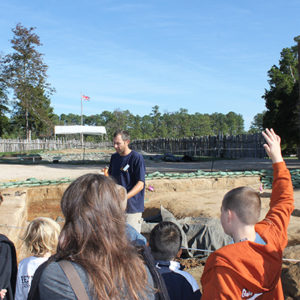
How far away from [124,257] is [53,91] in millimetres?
39705

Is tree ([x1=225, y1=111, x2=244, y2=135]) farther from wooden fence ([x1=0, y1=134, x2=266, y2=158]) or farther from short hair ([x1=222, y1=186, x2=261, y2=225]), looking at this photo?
short hair ([x1=222, y1=186, x2=261, y2=225])

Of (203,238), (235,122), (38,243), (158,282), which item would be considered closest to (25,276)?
(38,243)

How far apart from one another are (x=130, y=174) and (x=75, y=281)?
9.31ft

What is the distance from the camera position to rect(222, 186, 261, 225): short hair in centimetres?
185

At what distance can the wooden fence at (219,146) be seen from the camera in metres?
26.4

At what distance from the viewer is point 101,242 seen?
1.35 m

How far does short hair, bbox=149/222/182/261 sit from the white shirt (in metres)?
0.75

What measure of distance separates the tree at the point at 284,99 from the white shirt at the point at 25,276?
2326 centimetres

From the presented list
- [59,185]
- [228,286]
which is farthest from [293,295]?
[59,185]

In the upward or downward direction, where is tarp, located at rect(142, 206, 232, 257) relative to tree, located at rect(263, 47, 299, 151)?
downward

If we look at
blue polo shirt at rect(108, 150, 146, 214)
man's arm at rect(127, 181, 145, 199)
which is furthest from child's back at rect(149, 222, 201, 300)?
blue polo shirt at rect(108, 150, 146, 214)

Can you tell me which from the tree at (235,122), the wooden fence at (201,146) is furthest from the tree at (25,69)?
the tree at (235,122)

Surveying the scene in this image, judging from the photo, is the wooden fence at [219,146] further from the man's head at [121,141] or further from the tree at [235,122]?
the tree at [235,122]

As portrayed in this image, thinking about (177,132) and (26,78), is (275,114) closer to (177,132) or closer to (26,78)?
(26,78)
